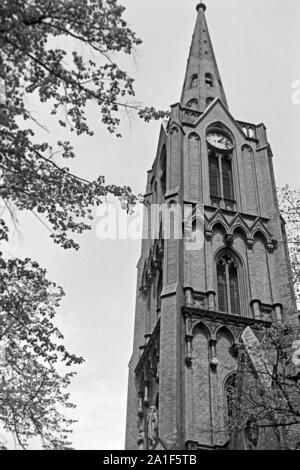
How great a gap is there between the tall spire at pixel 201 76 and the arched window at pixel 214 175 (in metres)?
6.09

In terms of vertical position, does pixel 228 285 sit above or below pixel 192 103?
below

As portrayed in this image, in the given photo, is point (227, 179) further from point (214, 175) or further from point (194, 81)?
point (194, 81)

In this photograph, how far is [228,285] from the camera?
29375 mm

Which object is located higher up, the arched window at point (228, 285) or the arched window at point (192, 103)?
the arched window at point (192, 103)

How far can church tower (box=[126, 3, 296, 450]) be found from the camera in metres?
23.9

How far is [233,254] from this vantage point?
30516 millimetres

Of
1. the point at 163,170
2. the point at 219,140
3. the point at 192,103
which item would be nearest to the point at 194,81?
the point at 192,103

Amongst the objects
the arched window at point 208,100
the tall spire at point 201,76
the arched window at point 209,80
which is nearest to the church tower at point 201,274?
the arched window at point 208,100

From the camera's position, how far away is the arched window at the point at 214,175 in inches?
1326

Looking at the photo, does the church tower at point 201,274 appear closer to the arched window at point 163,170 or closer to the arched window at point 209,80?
the arched window at point 163,170

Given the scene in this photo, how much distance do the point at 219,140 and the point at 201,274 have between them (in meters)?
11.1

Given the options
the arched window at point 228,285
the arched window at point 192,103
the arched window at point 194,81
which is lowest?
the arched window at point 228,285

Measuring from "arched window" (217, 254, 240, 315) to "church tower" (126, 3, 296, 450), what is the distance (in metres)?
0.05
